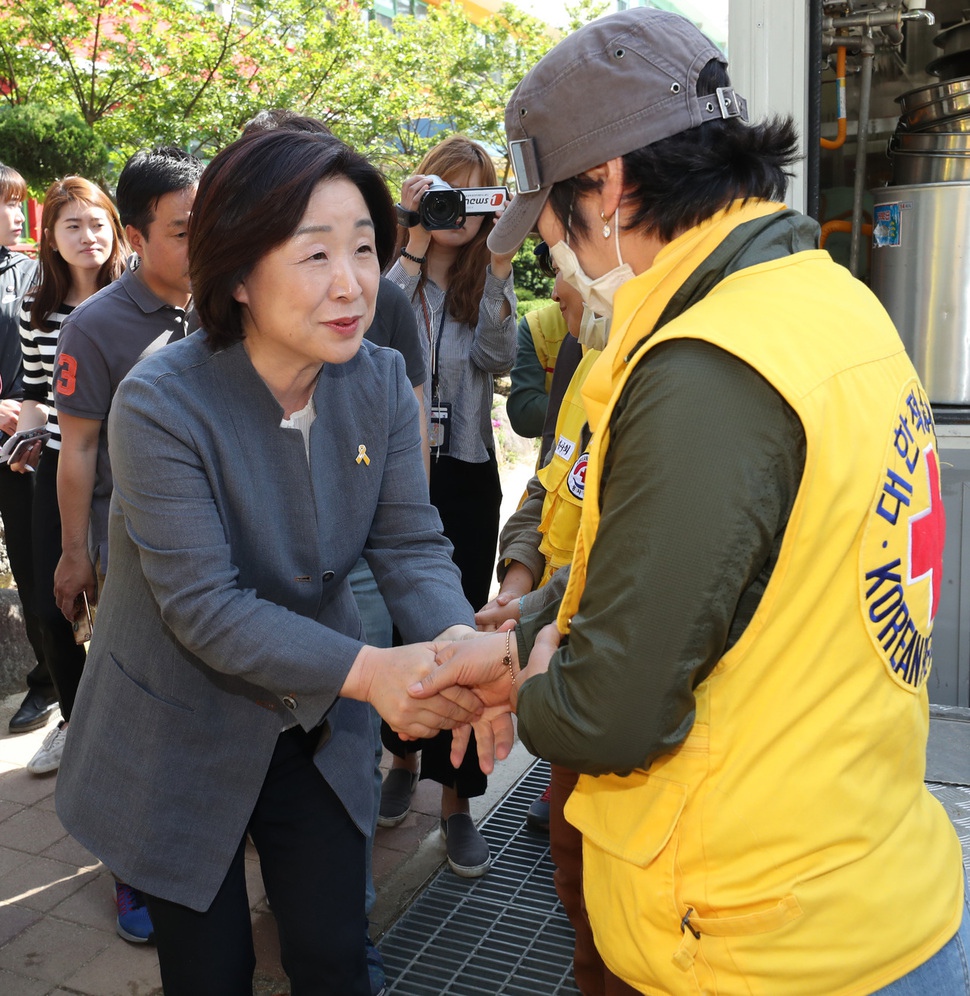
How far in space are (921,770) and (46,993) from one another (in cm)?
258

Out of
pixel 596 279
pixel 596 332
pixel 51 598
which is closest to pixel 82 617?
pixel 51 598

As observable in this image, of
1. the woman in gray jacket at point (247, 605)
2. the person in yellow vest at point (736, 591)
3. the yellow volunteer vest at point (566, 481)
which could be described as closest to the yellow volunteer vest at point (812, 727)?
the person in yellow vest at point (736, 591)

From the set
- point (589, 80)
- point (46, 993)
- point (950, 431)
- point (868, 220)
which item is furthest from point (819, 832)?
point (868, 220)

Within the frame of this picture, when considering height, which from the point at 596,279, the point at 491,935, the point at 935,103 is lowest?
the point at 491,935

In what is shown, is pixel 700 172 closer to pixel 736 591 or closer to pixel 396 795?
pixel 736 591

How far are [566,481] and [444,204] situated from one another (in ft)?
5.26

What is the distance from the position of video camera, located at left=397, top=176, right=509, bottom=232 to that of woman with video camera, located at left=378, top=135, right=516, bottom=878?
0.20 ft

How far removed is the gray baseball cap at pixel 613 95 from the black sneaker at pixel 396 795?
278 cm

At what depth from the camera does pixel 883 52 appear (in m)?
4.68

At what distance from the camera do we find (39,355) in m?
4.10

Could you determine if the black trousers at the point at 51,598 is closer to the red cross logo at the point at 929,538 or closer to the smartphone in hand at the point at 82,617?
the smartphone in hand at the point at 82,617

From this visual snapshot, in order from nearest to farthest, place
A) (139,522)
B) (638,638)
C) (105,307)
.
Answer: (638,638), (139,522), (105,307)

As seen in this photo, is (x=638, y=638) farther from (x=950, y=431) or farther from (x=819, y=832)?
(x=950, y=431)

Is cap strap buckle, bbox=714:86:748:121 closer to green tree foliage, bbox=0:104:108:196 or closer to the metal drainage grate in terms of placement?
the metal drainage grate
